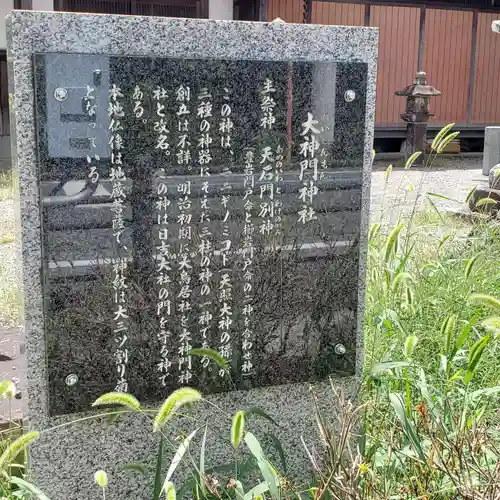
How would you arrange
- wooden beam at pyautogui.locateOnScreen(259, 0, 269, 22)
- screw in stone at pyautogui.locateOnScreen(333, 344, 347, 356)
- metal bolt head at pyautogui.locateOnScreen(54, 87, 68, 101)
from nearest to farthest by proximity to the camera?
1. metal bolt head at pyautogui.locateOnScreen(54, 87, 68, 101)
2. screw in stone at pyautogui.locateOnScreen(333, 344, 347, 356)
3. wooden beam at pyautogui.locateOnScreen(259, 0, 269, 22)

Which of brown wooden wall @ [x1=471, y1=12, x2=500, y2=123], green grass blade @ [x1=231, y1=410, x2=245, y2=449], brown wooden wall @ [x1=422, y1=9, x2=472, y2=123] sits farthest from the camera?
brown wooden wall @ [x1=471, y1=12, x2=500, y2=123]

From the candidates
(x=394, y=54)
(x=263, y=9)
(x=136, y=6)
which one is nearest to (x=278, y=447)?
(x=136, y=6)

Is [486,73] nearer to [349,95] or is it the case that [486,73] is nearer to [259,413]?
[349,95]

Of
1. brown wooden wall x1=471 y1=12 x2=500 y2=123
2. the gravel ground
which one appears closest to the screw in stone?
the gravel ground

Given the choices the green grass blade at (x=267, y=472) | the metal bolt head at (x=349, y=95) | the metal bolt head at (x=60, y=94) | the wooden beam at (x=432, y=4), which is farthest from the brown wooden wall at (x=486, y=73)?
the green grass blade at (x=267, y=472)

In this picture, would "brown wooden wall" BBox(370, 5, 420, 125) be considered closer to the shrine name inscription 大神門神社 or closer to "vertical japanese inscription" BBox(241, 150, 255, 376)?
the shrine name inscription 大神門神社

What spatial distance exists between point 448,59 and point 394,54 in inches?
43.3

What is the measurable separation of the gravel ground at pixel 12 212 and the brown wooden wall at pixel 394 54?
1173 millimetres

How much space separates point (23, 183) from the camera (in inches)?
67.7

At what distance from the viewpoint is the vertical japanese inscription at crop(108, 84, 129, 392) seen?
69.4 inches

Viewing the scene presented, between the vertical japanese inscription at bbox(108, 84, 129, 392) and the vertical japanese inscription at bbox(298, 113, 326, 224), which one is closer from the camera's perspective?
the vertical japanese inscription at bbox(108, 84, 129, 392)

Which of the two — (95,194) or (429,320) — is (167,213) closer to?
(95,194)

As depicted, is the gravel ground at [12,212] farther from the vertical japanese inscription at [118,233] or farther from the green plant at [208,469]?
the green plant at [208,469]

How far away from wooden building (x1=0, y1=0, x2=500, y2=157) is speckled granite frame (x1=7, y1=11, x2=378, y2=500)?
27.3ft
